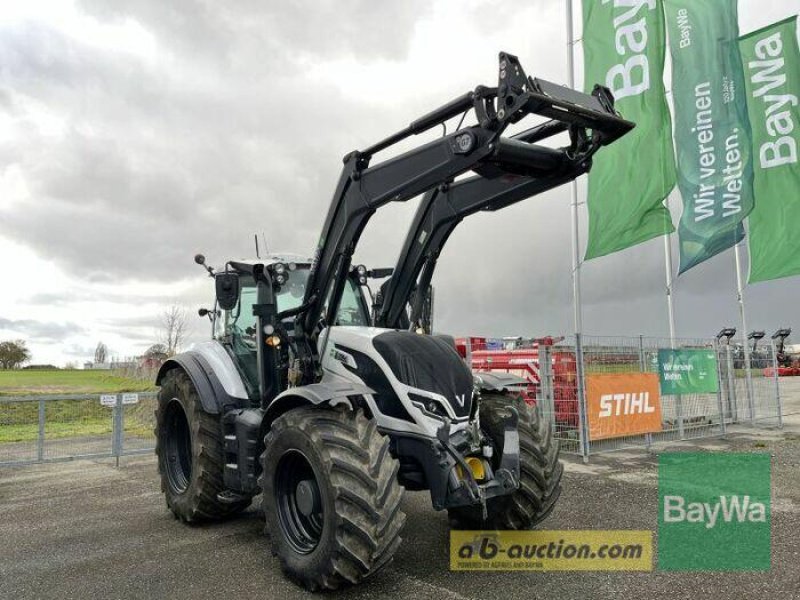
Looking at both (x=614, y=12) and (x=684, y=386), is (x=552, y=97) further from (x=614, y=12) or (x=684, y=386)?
(x=614, y=12)

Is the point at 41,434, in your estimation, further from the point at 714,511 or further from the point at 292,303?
the point at 714,511

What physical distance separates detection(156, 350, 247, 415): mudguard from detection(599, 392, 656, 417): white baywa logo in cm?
619

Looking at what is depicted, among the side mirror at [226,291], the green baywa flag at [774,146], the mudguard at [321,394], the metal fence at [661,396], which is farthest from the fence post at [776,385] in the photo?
the side mirror at [226,291]

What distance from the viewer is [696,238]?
13.0 metres

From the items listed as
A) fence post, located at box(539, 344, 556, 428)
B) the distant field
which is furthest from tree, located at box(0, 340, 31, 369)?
fence post, located at box(539, 344, 556, 428)

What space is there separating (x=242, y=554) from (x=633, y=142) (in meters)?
10.8

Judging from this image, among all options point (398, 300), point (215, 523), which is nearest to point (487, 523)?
point (398, 300)

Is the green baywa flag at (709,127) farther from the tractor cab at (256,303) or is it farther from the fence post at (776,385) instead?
the tractor cab at (256,303)

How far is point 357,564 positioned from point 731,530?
3.83 meters

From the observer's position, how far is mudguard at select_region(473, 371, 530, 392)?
18.0 ft

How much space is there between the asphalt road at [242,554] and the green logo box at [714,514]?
0.14 meters

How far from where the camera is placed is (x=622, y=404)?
9.98 metres

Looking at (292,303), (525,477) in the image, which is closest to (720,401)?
(525,477)

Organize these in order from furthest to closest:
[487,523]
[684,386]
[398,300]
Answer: [684,386] → [398,300] → [487,523]
